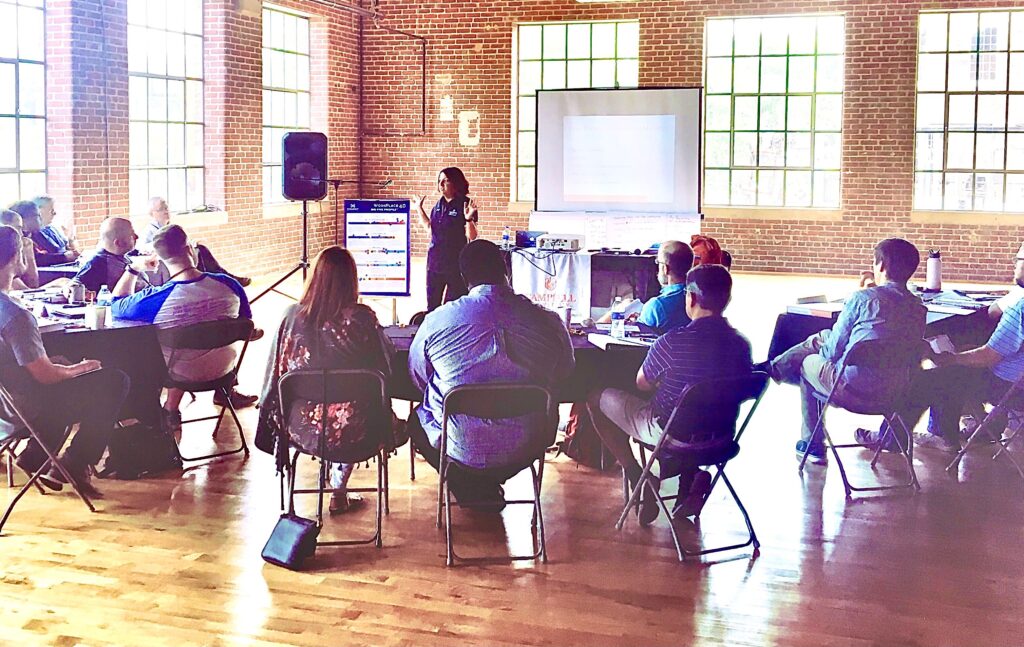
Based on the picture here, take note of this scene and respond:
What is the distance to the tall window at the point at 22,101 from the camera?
31.6ft

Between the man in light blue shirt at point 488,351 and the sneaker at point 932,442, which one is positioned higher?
the man in light blue shirt at point 488,351

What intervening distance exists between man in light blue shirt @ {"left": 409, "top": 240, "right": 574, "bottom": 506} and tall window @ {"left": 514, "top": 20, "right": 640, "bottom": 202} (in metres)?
10.5

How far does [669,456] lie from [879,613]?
1024 millimetres

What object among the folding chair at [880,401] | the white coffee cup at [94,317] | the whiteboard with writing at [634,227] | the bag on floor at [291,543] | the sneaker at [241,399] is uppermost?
the whiteboard with writing at [634,227]

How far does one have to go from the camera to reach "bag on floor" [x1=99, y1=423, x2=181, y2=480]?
5.46 metres

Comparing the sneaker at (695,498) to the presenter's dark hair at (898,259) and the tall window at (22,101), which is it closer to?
the presenter's dark hair at (898,259)

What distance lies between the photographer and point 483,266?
14.1 ft

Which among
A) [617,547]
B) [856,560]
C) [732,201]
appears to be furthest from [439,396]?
[732,201]

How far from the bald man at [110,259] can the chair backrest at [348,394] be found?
2.44 metres

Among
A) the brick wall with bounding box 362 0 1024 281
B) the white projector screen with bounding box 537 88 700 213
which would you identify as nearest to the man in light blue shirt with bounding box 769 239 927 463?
the white projector screen with bounding box 537 88 700 213

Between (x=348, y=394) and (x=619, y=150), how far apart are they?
8.25 metres

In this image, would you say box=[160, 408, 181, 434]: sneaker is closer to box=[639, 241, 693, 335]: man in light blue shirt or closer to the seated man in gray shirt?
the seated man in gray shirt

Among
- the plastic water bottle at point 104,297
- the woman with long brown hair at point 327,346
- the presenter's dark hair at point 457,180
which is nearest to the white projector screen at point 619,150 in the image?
the presenter's dark hair at point 457,180

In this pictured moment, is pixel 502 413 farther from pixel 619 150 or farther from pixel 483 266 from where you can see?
pixel 619 150
